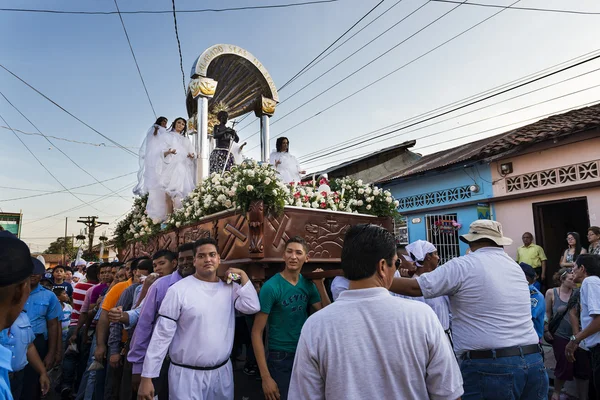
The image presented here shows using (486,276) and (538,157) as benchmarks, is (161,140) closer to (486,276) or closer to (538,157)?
(486,276)

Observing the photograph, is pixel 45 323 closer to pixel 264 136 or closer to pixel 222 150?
pixel 222 150

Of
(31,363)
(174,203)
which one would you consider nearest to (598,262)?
(31,363)

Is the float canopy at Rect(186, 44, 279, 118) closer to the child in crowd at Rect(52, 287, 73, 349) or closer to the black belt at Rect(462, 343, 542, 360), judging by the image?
the child in crowd at Rect(52, 287, 73, 349)

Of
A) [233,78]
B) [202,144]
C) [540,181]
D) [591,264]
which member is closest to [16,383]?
[202,144]

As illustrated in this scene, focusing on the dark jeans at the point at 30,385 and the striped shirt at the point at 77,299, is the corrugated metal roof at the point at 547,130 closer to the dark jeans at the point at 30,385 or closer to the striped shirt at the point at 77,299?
the striped shirt at the point at 77,299

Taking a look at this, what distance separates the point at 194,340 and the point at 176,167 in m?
4.69

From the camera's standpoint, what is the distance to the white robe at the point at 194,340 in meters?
2.67

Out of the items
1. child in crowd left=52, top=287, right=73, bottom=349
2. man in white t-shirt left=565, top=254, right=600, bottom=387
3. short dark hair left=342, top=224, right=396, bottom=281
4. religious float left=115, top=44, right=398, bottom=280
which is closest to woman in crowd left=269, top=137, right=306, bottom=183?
religious float left=115, top=44, right=398, bottom=280

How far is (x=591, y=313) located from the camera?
3.44 m

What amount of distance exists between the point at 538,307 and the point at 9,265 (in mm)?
4680

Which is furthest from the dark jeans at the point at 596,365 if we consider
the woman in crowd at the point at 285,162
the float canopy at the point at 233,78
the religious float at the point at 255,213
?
the float canopy at the point at 233,78

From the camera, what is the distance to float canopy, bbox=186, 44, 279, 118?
7383 millimetres

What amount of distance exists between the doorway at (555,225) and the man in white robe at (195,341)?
792cm

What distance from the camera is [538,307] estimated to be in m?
4.23
